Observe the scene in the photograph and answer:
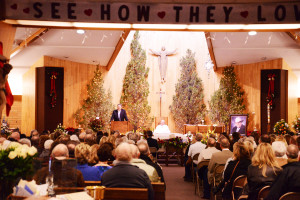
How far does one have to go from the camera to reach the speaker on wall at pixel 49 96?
45.3 feet

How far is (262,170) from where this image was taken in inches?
181

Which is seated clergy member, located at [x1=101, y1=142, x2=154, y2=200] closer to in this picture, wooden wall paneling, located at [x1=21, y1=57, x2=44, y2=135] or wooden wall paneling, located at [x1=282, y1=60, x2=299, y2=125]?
wooden wall paneling, located at [x1=21, y1=57, x2=44, y2=135]

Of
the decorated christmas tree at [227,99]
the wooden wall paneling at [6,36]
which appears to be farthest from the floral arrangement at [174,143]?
the wooden wall paneling at [6,36]

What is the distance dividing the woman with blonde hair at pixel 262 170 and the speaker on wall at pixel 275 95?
9.81 metres

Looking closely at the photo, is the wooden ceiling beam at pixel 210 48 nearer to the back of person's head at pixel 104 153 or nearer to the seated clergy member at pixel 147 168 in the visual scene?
the back of person's head at pixel 104 153

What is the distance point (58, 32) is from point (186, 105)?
6574 mm

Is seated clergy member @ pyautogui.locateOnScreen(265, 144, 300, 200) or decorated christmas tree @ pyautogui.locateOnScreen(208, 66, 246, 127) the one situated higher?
decorated christmas tree @ pyautogui.locateOnScreen(208, 66, 246, 127)

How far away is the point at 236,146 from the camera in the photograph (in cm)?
562

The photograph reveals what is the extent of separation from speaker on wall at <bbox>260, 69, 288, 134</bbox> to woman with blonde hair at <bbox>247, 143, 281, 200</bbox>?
9.81 meters

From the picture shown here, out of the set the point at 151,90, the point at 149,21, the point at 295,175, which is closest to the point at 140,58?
the point at 151,90

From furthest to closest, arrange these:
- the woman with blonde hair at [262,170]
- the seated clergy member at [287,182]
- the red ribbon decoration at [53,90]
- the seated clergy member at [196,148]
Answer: the red ribbon decoration at [53,90] < the seated clergy member at [196,148] < the woman with blonde hair at [262,170] < the seated clergy member at [287,182]

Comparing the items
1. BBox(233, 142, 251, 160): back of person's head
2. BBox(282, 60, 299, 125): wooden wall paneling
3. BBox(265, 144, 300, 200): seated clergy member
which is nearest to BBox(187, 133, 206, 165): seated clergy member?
BBox(233, 142, 251, 160): back of person's head

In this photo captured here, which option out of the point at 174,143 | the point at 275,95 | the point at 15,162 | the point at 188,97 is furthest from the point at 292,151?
the point at 188,97

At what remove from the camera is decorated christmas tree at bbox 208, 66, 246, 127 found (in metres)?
15.8
